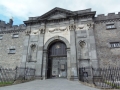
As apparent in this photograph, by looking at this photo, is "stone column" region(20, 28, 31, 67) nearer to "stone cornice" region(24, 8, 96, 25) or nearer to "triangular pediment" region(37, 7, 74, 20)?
"stone cornice" region(24, 8, 96, 25)

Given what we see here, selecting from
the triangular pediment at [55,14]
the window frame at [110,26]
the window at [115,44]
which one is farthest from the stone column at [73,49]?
the window at [115,44]

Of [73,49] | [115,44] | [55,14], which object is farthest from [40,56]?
[115,44]

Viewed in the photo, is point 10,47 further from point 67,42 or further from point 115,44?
point 115,44

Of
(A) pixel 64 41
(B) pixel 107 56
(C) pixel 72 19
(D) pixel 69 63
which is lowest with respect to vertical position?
(D) pixel 69 63

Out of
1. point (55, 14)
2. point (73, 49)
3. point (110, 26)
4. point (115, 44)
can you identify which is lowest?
point (73, 49)

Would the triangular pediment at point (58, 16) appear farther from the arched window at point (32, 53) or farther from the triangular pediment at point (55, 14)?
the arched window at point (32, 53)

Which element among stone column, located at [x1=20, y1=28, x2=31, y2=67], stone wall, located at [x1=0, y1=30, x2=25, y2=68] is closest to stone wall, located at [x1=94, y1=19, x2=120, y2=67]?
stone column, located at [x1=20, y1=28, x2=31, y2=67]

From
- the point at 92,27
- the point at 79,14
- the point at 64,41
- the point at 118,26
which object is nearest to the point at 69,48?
the point at 64,41

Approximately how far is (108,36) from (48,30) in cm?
823

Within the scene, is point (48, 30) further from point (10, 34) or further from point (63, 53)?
point (10, 34)

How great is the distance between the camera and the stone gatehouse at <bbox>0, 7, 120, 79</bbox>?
38.2 feet

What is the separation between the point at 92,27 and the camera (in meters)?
12.6

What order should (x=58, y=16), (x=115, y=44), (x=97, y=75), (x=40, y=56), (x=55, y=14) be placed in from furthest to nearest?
(x=55, y=14) < (x=58, y=16) < (x=40, y=56) < (x=115, y=44) < (x=97, y=75)

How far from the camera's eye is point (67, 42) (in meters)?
12.9
